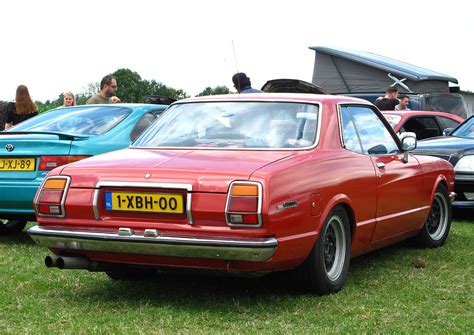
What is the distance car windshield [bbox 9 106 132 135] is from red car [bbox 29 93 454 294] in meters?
1.88

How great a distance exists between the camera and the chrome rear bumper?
16.1 feet

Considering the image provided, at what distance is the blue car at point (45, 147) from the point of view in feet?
25.1

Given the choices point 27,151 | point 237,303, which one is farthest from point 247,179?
point 27,151

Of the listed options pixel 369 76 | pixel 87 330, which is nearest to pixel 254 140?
pixel 87 330

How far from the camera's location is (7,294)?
5.75m

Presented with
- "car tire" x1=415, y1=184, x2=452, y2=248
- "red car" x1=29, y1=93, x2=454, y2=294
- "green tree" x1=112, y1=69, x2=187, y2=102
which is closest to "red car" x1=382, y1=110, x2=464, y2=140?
"car tire" x1=415, y1=184, x2=452, y2=248

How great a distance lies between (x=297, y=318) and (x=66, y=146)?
133 inches

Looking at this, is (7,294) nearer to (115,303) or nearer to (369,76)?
Answer: (115,303)

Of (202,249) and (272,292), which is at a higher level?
(202,249)

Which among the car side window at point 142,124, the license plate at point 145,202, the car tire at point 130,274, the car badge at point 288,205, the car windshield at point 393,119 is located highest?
the car side window at point 142,124

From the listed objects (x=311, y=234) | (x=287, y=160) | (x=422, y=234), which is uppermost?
(x=287, y=160)

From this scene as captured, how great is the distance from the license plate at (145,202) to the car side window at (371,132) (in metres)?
1.90

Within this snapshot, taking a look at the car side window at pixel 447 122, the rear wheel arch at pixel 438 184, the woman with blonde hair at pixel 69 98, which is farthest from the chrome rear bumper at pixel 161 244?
the car side window at pixel 447 122

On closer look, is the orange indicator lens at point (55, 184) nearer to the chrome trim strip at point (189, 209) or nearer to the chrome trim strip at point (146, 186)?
the chrome trim strip at point (146, 186)
